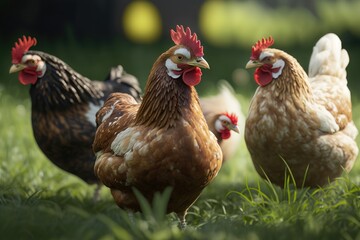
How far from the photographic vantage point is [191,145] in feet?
12.9

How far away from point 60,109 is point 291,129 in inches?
80.5

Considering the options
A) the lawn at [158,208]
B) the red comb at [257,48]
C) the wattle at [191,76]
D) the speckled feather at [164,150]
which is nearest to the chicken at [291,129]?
the red comb at [257,48]

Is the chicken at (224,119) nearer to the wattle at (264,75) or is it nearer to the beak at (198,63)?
the wattle at (264,75)

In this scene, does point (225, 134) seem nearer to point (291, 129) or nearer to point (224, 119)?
point (224, 119)

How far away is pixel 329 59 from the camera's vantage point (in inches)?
221

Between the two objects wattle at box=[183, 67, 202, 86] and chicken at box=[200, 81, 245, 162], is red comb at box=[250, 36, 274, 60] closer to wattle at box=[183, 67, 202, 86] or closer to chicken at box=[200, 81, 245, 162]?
chicken at box=[200, 81, 245, 162]

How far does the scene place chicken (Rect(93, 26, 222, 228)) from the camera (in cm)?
394

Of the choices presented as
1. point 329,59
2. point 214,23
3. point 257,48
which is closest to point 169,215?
point 257,48

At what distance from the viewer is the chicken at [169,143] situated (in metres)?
3.94

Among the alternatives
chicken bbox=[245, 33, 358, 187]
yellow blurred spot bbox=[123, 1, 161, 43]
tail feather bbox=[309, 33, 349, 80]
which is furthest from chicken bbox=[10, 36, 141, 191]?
yellow blurred spot bbox=[123, 1, 161, 43]

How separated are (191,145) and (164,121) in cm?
26

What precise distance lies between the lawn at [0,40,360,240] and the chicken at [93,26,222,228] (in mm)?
162

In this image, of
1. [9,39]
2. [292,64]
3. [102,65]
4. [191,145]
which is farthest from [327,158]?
[9,39]

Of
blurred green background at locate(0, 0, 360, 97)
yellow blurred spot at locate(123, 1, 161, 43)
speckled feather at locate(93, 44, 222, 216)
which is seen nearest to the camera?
speckled feather at locate(93, 44, 222, 216)
